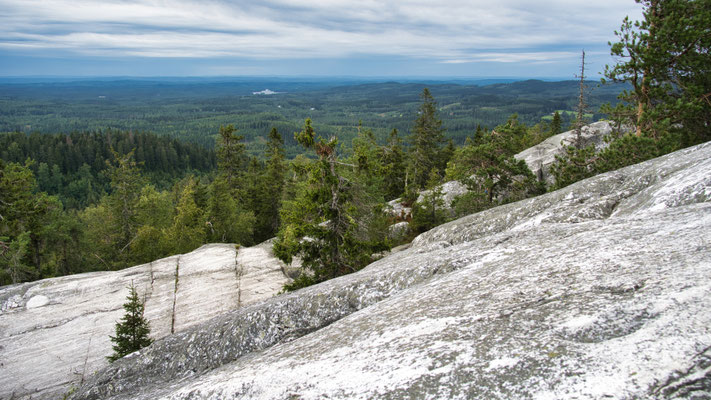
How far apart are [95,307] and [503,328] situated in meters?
23.4

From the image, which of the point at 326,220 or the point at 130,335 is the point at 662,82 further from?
the point at 130,335

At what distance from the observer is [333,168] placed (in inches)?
658

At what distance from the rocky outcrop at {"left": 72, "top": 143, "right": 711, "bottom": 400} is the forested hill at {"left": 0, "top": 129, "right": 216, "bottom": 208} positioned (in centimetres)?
12853

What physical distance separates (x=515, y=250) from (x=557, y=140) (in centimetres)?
4015

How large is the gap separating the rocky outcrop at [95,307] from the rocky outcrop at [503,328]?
9331mm

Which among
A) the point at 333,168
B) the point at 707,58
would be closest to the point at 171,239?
the point at 333,168

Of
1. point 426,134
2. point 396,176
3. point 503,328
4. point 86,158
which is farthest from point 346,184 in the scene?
point 86,158

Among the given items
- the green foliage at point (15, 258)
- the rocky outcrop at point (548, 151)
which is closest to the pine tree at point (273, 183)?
the green foliage at point (15, 258)

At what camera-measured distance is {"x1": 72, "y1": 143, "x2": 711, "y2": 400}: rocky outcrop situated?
157 inches

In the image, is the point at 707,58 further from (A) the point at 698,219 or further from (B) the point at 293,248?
(B) the point at 293,248

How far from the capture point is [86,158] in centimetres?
14112

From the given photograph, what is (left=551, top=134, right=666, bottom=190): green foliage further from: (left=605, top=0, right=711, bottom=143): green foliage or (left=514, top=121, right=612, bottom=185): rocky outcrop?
(left=514, top=121, right=612, bottom=185): rocky outcrop

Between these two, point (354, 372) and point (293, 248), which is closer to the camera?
point (354, 372)

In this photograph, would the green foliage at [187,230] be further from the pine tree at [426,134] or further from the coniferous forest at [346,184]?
the pine tree at [426,134]
